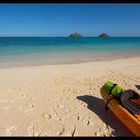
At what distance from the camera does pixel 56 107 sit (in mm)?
5156

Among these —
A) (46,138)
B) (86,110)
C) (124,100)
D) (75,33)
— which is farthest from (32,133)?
(75,33)

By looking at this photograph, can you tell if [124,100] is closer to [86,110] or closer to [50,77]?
[86,110]

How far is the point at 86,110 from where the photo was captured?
5062 millimetres

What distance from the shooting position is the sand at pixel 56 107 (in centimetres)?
412

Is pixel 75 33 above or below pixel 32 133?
below

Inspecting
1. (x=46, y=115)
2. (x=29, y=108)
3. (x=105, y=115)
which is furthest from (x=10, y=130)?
(x=105, y=115)

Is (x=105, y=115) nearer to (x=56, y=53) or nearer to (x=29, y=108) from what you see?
(x=29, y=108)

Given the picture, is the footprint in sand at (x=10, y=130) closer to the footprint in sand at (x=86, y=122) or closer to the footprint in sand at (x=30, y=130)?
the footprint in sand at (x=30, y=130)

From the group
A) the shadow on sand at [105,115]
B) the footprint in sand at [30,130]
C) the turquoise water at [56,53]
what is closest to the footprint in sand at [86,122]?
the shadow on sand at [105,115]

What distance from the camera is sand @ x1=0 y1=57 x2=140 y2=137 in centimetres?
412

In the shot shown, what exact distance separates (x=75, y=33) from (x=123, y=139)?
3550 inches

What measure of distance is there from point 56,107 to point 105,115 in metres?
1.19

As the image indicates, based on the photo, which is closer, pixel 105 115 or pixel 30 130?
pixel 30 130

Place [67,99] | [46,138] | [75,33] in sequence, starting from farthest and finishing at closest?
[75,33], [67,99], [46,138]
